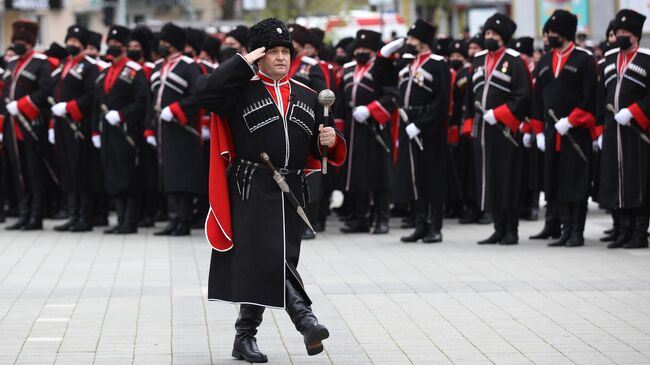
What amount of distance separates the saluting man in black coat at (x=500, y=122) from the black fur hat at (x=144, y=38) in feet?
13.1

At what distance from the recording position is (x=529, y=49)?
615 inches

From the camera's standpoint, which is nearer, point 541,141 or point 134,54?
point 541,141

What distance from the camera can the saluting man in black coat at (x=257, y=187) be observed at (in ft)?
26.8

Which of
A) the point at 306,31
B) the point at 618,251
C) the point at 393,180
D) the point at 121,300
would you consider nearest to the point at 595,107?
the point at 618,251

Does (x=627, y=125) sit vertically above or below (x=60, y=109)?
below

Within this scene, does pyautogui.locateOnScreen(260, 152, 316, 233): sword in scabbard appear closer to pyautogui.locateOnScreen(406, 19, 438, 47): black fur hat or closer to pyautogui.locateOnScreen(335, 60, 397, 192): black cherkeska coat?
pyautogui.locateOnScreen(406, 19, 438, 47): black fur hat

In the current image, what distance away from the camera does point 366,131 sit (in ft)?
51.7

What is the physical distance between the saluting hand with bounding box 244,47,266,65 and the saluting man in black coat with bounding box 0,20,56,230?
8786 millimetres

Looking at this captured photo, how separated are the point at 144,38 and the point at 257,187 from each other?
27.9 feet

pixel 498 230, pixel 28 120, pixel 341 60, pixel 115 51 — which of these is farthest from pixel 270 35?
pixel 341 60

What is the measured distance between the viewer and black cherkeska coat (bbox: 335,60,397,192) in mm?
15500

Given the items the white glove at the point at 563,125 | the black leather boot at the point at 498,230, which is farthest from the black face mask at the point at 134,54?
the white glove at the point at 563,125

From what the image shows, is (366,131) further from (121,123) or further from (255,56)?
(255,56)

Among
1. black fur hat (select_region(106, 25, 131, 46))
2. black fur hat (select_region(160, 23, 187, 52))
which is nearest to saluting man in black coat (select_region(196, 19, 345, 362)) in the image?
black fur hat (select_region(160, 23, 187, 52))
